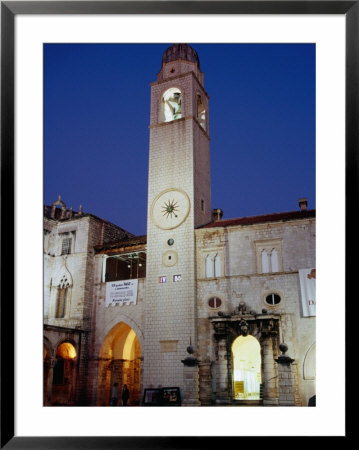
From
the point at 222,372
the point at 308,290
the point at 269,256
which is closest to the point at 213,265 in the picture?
the point at 269,256

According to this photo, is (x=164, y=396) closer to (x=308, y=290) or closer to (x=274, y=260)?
(x=308, y=290)

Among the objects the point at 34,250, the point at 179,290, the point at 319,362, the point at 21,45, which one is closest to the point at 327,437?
the point at 319,362

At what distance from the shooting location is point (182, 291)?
15.3 meters

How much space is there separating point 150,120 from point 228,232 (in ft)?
18.8

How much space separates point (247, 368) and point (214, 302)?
3.81 metres

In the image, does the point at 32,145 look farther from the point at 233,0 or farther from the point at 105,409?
the point at 105,409

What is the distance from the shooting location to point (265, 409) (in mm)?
5793

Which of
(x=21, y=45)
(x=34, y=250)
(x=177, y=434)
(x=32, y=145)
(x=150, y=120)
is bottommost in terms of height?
(x=177, y=434)

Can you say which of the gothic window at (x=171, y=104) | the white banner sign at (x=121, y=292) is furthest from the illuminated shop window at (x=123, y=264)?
the gothic window at (x=171, y=104)

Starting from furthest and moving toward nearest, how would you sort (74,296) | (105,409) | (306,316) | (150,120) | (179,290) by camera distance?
(150,120) < (74,296) < (179,290) < (306,316) < (105,409)

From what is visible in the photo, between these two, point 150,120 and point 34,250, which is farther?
point 150,120

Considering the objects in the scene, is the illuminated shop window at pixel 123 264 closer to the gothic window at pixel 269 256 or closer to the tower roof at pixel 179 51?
the gothic window at pixel 269 256

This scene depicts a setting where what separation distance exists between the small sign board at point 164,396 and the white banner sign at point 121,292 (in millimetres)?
3856

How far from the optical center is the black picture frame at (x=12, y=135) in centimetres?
520
